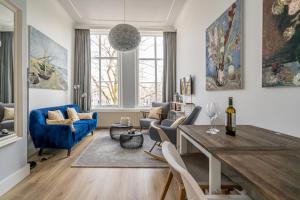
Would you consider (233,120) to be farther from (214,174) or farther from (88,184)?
(88,184)

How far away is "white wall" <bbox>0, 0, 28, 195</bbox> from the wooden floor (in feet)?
0.43

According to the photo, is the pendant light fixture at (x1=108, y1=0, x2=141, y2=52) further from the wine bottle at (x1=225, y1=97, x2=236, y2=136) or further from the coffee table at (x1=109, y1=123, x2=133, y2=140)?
the wine bottle at (x1=225, y1=97, x2=236, y2=136)

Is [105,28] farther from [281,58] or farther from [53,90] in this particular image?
[281,58]

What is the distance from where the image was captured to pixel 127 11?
566cm

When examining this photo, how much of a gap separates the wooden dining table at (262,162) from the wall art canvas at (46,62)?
3572mm

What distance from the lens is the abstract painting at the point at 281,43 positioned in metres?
1.55

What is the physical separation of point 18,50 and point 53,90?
232 cm

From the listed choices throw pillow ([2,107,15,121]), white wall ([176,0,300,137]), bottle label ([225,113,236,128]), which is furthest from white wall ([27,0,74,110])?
bottle label ([225,113,236,128])

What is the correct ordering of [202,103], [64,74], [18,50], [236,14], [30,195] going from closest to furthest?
1. [30,195]
2. [236,14]
3. [18,50]
4. [202,103]
5. [64,74]

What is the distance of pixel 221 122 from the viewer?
3121 mm

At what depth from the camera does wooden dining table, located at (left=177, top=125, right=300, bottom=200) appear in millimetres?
719

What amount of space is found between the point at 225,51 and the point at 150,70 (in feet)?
14.3

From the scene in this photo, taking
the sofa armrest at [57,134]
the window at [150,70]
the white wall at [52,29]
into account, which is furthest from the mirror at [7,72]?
the window at [150,70]

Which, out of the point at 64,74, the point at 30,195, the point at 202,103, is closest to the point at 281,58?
the point at 202,103
